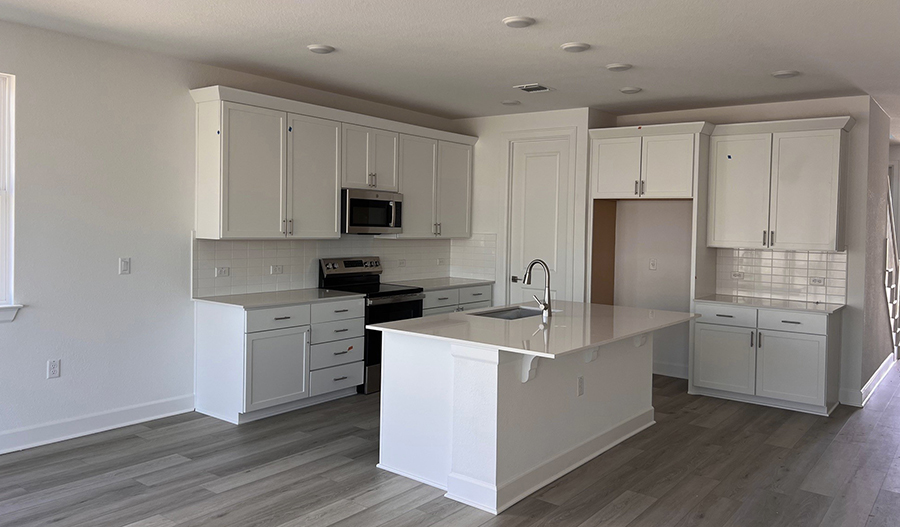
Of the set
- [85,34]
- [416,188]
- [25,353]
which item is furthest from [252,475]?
[416,188]

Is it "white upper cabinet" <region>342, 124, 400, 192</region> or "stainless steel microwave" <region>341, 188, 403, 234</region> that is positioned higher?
"white upper cabinet" <region>342, 124, 400, 192</region>

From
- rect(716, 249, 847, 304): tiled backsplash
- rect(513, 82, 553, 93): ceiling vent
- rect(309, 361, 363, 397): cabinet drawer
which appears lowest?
rect(309, 361, 363, 397): cabinet drawer

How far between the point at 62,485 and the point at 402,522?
5.87 feet

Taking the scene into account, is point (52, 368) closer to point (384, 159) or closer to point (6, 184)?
point (6, 184)

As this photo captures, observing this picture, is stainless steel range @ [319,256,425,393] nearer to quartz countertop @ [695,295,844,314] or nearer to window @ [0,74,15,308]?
window @ [0,74,15,308]

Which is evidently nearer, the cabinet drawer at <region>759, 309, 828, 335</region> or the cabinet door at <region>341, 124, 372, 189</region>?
the cabinet drawer at <region>759, 309, 828, 335</region>

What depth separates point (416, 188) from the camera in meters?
6.27

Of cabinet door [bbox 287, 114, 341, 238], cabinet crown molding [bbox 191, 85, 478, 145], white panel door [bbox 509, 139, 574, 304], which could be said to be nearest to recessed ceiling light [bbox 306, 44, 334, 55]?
cabinet crown molding [bbox 191, 85, 478, 145]

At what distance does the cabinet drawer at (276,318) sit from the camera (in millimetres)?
4551

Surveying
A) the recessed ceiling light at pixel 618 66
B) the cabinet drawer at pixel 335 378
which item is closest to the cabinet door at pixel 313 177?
the cabinet drawer at pixel 335 378

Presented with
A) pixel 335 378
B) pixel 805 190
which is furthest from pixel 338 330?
pixel 805 190

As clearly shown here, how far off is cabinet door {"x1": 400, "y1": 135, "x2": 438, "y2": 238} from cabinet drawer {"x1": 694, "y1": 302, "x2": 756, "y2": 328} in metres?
2.52

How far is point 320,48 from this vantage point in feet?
14.0

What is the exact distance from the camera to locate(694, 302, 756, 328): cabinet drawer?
17.6ft
